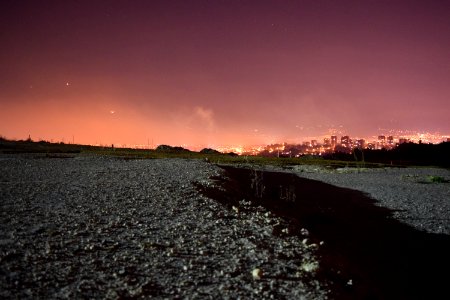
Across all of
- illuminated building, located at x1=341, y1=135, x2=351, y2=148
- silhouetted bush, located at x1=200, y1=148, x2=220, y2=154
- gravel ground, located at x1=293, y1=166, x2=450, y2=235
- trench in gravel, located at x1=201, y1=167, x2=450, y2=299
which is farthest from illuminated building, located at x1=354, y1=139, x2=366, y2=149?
trench in gravel, located at x1=201, y1=167, x2=450, y2=299

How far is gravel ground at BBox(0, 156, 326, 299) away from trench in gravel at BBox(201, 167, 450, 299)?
62 cm

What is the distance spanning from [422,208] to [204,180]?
1044 cm

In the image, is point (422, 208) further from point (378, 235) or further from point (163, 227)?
point (163, 227)

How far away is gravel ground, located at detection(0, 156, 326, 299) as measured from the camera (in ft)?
18.5

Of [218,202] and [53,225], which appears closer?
[53,225]

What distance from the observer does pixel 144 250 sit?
6934 millimetres

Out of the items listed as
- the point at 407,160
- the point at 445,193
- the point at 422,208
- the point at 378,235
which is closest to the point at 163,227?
the point at 378,235

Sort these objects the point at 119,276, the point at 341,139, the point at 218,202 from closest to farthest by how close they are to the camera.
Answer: the point at 119,276 → the point at 218,202 → the point at 341,139

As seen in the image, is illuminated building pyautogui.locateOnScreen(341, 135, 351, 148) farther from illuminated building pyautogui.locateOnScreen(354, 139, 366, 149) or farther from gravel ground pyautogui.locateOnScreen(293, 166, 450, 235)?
gravel ground pyautogui.locateOnScreen(293, 166, 450, 235)

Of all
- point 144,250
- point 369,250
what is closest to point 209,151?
point 369,250

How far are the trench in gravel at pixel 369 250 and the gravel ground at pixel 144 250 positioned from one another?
62 cm

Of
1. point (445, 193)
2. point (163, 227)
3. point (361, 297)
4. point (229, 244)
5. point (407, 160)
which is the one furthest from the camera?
point (407, 160)

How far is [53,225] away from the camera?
314 inches

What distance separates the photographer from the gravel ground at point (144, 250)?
5.63 m
